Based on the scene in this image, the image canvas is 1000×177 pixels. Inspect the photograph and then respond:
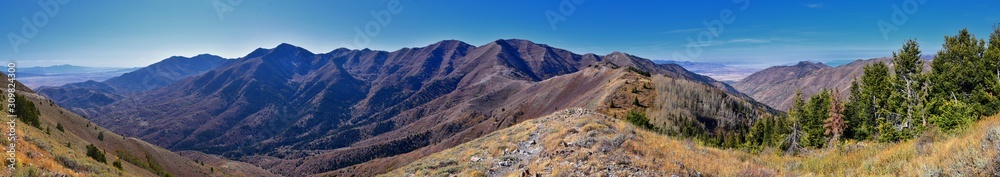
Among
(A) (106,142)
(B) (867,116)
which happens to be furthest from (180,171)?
(B) (867,116)

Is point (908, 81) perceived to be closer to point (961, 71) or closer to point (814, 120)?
point (961, 71)

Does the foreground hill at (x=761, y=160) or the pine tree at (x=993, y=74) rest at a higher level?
the pine tree at (x=993, y=74)

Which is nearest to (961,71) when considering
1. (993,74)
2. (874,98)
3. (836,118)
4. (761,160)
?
(993,74)

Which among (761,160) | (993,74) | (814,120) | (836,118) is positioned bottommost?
(814,120)

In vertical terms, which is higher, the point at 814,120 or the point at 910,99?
the point at 910,99

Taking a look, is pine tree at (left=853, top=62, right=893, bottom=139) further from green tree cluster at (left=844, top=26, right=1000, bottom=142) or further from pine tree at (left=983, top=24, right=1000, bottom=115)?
pine tree at (left=983, top=24, right=1000, bottom=115)

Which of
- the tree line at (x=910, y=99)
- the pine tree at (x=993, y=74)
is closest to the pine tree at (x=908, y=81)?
the tree line at (x=910, y=99)

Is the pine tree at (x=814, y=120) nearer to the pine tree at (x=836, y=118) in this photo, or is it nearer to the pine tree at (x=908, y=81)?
the pine tree at (x=836, y=118)

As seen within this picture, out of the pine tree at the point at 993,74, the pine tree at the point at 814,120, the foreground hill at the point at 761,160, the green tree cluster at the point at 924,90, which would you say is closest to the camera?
the foreground hill at the point at 761,160

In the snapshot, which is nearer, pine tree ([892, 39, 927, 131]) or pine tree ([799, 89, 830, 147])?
pine tree ([892, 39, 927, 131])

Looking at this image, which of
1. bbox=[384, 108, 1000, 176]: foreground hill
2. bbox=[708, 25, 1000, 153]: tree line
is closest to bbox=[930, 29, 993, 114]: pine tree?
bbox=[708, 25, 1000, 153]: tree line

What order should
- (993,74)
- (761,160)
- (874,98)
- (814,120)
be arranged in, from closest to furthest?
(761,160), (993,74), (874,98), (814,120)

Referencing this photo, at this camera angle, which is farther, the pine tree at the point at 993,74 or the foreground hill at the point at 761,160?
the pine tree at the point at 993,74

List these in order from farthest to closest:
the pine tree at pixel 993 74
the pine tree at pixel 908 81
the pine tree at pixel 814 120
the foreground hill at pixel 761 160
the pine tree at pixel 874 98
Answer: the pine tree at pixel 814 120, the pine tree at pixel 874 98, the pine tree at pixel 908 81, the pine tree at pixel 993 74, the foreground hill at pixel 761 160
